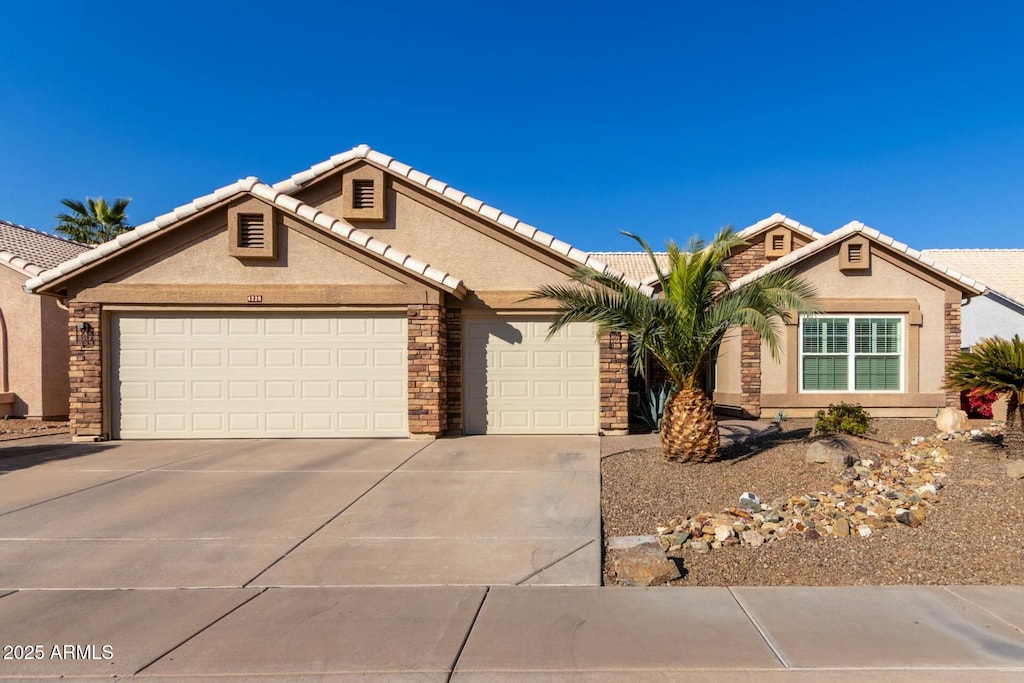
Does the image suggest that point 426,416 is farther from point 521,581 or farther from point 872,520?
point 872,520

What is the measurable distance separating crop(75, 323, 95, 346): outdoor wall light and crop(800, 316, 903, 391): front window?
14.8 metres

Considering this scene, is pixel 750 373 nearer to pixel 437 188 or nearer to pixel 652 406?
pixel 652 406


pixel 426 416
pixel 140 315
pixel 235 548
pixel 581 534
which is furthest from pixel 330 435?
pixel 581 534

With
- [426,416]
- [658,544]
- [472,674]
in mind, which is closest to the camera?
[472,674]

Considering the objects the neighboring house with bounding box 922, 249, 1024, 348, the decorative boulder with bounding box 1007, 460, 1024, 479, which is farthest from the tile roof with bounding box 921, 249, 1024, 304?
the decorative boulder with bounding box 1007, 460, 1024, 479

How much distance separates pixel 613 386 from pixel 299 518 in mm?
6559

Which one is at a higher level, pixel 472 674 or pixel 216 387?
pixel 216 387

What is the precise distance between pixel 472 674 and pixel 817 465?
5.86 meters

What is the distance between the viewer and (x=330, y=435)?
35.9ft

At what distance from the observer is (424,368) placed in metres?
10.6

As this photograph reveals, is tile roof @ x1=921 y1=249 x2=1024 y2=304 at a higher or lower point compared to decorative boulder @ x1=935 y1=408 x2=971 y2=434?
higher

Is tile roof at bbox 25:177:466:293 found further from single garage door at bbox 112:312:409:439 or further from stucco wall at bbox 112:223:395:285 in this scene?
single garage door at bbox 112:312:409:439

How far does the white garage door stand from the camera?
11281 mm

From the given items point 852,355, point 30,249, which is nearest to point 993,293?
point 852,355
